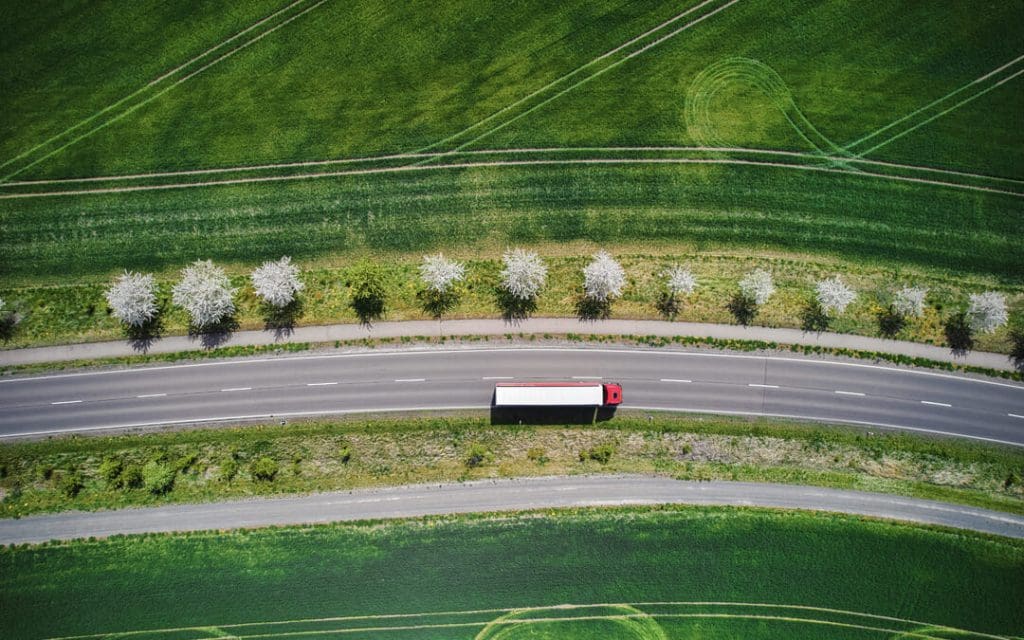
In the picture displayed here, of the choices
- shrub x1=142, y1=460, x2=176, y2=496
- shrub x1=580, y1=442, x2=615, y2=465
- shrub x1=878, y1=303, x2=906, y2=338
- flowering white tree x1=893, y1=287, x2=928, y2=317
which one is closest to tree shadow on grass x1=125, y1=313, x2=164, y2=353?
shrub x1=142, y1=460, x2=176, y2=496

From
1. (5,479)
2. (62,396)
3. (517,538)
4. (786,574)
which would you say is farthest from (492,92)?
(5,479)

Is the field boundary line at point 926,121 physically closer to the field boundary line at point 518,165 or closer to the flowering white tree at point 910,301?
the field boundary line at point 518,165

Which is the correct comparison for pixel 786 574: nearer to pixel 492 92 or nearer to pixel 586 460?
pixel 586 460

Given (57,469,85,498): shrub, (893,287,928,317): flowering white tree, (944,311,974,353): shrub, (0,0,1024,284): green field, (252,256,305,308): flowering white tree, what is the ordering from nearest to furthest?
(57,469,85,498): shrub, (252,256,305,308): flowering white tree, (893,287,928,317): flowering white tree, (944,311,974,353): shrub, (0,0,1024,284): green field

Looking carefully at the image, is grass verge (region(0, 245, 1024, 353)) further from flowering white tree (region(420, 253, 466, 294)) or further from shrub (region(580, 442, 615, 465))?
shrub (region(580, 442, 615, 465))

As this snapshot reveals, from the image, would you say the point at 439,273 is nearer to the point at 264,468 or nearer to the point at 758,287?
the point at 264,468

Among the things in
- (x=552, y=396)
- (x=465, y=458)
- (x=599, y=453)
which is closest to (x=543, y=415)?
(x=552, y=396)

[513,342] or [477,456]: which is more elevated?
[513,342]
